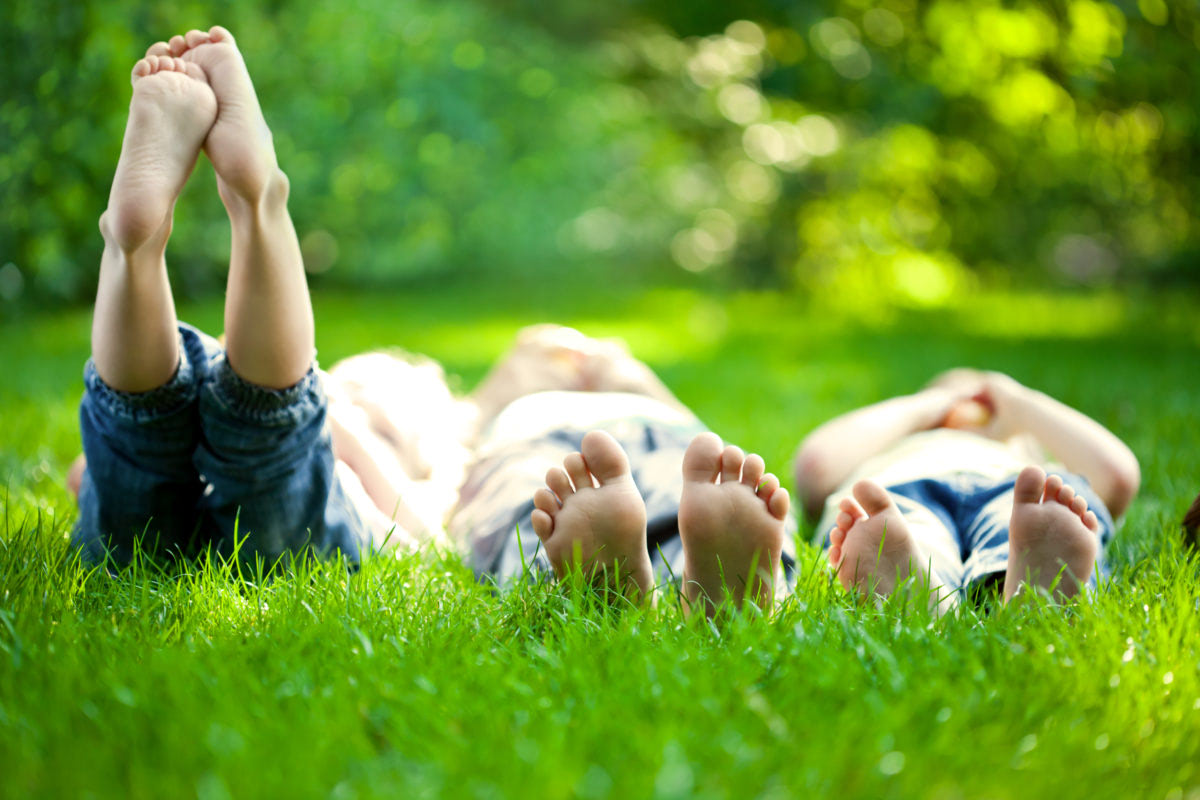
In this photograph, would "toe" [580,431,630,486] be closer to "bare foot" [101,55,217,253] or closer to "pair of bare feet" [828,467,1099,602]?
"pair of bare feet" [828,467,1099,602]

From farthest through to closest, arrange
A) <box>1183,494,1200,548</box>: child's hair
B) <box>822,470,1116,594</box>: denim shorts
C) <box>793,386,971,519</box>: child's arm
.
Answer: <box>793,386,971,519</box>: child's arm
<box>1183,494,1200,548</box>: child's hair
<box>822,470,1116,594</box>: denim shorts

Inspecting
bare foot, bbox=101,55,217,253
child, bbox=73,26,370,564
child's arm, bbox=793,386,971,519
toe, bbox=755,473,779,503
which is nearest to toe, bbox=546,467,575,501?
toe, bbox=755,473,779,503

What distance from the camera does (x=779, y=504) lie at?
1271 millimetres

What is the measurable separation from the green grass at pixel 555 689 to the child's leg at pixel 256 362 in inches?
5.3

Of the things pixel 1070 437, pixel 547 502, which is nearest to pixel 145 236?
pixel 547 502

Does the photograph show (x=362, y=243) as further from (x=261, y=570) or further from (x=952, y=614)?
(x=952, y=614)

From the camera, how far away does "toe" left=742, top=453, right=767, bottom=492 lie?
1.29m

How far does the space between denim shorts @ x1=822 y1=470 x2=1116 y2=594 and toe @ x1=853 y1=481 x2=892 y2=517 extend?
0.09 m

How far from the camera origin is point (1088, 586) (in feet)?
4.44

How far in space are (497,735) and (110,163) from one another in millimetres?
3260

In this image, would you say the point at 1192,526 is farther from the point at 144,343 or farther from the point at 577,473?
the point at 144,343

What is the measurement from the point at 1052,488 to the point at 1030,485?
0.04m

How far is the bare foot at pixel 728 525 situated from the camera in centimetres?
128

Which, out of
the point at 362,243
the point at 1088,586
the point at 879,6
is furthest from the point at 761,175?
the point at 1088,586
